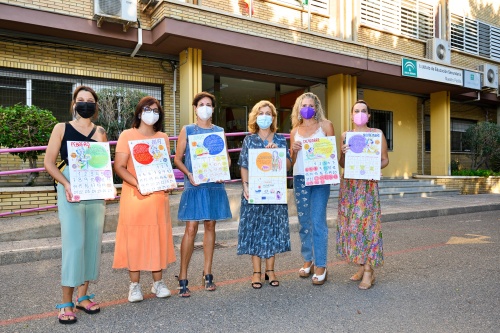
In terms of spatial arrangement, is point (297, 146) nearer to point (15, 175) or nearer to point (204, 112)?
point (204, 112)

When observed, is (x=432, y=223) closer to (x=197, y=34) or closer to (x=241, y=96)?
(x=197, y=34)

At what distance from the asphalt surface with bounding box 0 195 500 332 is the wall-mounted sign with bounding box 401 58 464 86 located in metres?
9.02


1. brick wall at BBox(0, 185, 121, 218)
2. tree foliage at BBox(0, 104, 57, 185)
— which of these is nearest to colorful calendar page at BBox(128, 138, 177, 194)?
brick wall at BBox(0, 185, 121, 218)

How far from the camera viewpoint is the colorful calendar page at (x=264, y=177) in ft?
13.5

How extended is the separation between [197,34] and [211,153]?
Result: 6.46 m

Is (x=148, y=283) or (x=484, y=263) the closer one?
(x=148, y=283)

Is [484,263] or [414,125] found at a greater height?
[414,125]

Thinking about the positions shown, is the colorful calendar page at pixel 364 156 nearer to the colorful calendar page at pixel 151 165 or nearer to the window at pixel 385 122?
the colorful calendar page at pixel 151 165

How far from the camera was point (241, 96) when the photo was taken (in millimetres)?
16906

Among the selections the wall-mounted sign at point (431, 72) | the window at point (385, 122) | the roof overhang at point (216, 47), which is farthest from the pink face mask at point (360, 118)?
the window at point (385, 122)

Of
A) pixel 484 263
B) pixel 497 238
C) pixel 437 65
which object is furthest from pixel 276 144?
pixel 437 65

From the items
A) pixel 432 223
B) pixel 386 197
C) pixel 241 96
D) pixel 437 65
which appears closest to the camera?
Result: pixel 432 223

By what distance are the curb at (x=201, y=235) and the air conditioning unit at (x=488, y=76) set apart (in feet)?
23.6

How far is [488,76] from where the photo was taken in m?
16.9
